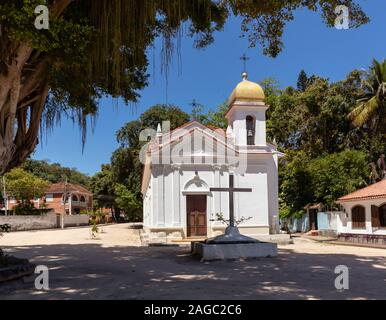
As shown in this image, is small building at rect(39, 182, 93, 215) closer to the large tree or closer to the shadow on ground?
the shadow on ground

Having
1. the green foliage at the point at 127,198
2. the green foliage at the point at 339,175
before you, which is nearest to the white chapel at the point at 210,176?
the green foliage at the point at 339,175

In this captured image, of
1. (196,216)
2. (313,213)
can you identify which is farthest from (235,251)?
(313,213)

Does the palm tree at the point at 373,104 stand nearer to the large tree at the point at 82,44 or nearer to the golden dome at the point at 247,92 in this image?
the golden dome at the point at 247,92

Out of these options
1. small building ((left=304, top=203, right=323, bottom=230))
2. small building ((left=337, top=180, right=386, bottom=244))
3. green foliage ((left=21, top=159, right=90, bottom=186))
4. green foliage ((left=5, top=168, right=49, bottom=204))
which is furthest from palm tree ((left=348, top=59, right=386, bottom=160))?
green foliage ((left=21, top=159, right=90, bottom=186))

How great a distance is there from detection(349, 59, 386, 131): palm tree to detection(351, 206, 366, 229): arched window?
368 inches

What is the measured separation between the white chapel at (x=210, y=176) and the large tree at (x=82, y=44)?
542 inches

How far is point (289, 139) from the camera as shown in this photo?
44.0 meters

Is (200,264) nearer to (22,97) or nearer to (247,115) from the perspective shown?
(22,97)

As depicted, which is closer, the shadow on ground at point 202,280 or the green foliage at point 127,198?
the shadow on ground at point 202,280

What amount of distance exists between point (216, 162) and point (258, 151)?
2788 mm

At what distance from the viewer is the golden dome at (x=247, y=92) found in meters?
28.2

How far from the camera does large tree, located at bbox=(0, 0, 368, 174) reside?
8883mm
